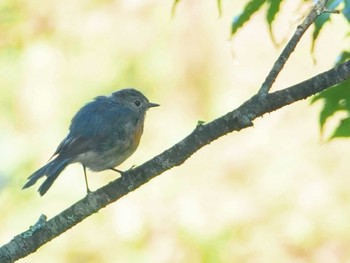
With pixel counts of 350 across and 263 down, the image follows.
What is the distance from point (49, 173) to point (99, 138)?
379 millimetres

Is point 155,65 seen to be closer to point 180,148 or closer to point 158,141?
point 158,141

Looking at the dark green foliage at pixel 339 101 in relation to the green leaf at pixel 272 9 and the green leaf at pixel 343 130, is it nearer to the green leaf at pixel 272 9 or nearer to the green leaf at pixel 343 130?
the green leaf at pixel 343 130

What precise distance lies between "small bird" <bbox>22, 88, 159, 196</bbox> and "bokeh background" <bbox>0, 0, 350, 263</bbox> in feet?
6.21

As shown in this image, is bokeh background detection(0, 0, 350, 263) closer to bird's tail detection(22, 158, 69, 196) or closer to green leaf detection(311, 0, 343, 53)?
bird's tail detection(22, 158, 69, 196)

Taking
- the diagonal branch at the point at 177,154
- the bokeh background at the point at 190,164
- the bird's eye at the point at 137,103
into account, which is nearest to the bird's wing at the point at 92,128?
the bird's eye at the point at 137,103

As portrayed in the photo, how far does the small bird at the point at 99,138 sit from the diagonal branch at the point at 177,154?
34.4 inches

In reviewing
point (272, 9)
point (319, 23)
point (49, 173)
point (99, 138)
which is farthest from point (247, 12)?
point (99, 138)

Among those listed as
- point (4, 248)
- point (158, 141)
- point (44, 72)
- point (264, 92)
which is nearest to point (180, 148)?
point (264, 92)

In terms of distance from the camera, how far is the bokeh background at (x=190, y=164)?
600 centimetres

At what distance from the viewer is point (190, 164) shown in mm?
6219

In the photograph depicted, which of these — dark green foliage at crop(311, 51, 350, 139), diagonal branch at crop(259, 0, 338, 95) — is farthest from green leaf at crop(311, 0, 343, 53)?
dark green foliage at crop(311, 51, 350, 139)

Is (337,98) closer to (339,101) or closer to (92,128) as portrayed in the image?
(339,101)

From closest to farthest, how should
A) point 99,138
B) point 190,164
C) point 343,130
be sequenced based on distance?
point 343,130, point 99,138, point 190,164

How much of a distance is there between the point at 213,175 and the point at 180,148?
3702mm
